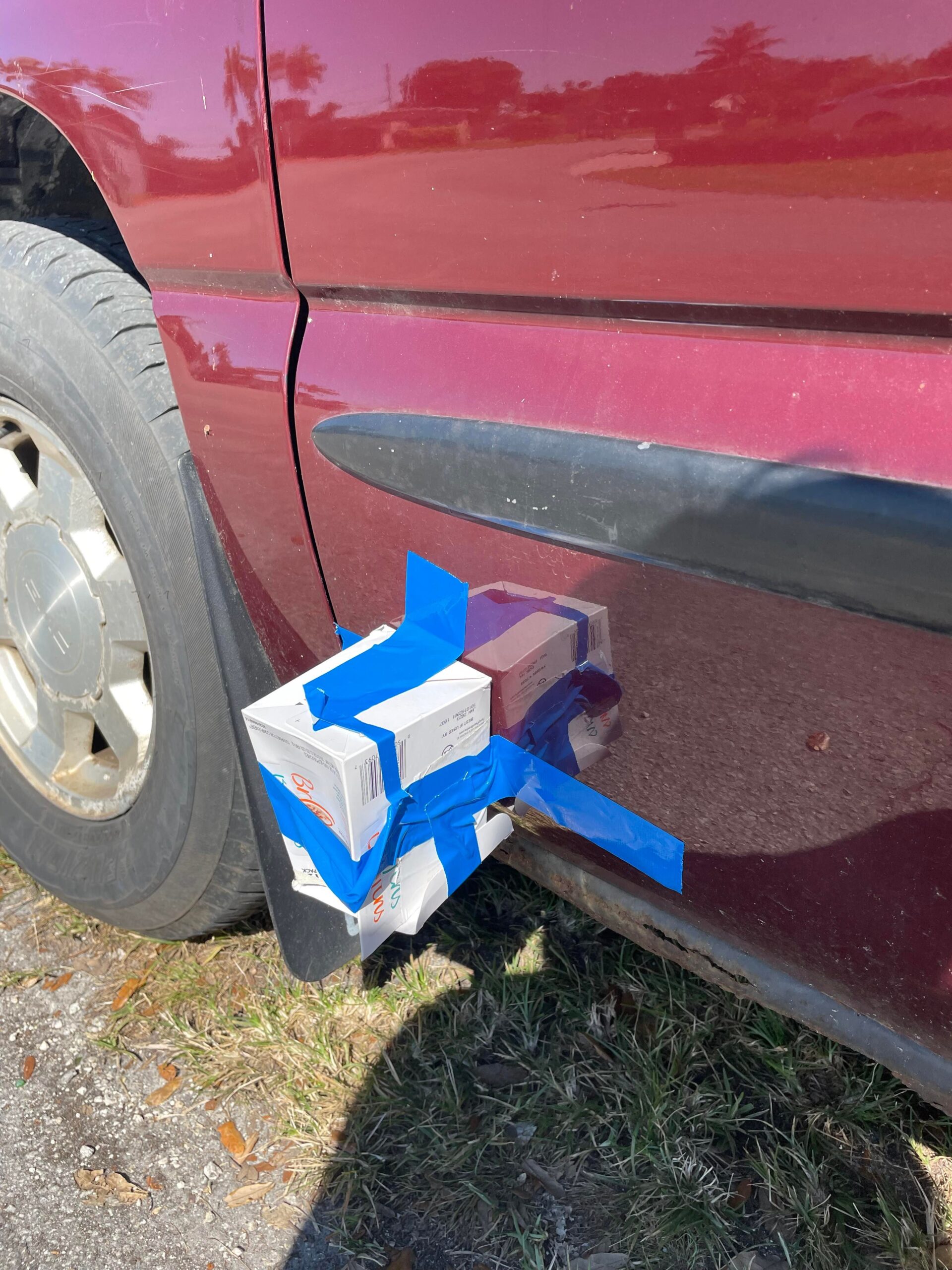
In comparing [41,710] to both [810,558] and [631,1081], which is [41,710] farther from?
[810,558]

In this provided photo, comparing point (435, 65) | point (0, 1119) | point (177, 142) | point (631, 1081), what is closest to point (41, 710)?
point (0, 1119)

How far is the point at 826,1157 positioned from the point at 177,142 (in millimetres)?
1819

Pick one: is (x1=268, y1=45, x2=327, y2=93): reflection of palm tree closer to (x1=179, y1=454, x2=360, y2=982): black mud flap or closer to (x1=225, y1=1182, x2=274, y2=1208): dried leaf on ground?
(x1=179, y1=454, x2=360, y2=982): black mud flap

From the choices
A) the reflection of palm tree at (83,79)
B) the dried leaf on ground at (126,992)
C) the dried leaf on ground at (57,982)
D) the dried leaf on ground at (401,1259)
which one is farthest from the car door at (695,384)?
the dried leaf on ground at (57,982)

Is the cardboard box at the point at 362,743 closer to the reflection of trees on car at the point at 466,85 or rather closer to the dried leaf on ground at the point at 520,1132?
the reflection of trees on car at the point at 466,85

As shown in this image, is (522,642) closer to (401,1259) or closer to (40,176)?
(401,1259)

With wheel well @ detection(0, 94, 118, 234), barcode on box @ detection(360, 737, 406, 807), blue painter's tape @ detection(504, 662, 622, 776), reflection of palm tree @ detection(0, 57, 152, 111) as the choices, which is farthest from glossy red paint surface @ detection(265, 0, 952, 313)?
wheel well @ detection(0, 94, 118, 234)

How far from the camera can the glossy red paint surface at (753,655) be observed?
35.3 inches

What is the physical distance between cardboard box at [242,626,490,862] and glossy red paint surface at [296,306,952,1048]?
15 centimetres

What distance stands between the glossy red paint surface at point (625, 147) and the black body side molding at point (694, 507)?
16cm

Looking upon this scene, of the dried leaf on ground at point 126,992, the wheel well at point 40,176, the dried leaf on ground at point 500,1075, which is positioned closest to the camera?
the dried leaf on ground at point 500,1075

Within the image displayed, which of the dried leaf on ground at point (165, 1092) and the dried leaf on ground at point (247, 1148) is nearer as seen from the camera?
the dried leaf on ground at point (247, 1148)

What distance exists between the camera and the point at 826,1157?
1.62 meters

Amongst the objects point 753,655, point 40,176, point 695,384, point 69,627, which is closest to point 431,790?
point 753,655
